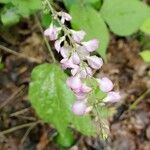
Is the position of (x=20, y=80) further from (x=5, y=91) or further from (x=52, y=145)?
(x=52, y=145)

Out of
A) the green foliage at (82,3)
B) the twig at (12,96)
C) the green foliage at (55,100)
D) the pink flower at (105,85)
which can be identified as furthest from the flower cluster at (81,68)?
the twig at (12,96)

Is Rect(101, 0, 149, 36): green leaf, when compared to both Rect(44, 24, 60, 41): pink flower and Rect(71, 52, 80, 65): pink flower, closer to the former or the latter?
Result: Rect(44, 24, 60, 41): pink flower

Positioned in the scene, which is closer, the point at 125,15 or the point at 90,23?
the point at 90,23

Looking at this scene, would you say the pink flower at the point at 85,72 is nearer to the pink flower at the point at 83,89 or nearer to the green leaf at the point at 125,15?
the pink flower at the point at 83,89

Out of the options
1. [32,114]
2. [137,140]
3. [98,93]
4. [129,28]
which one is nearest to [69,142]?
[32,114]

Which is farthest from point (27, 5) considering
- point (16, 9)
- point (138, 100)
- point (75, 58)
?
point (138, 100)

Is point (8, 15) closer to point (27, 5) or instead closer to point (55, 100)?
point (27, 5)

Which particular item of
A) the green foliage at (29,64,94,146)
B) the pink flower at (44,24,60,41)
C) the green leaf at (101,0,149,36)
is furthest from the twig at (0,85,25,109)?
the pink flower at (44,24,60,41)
